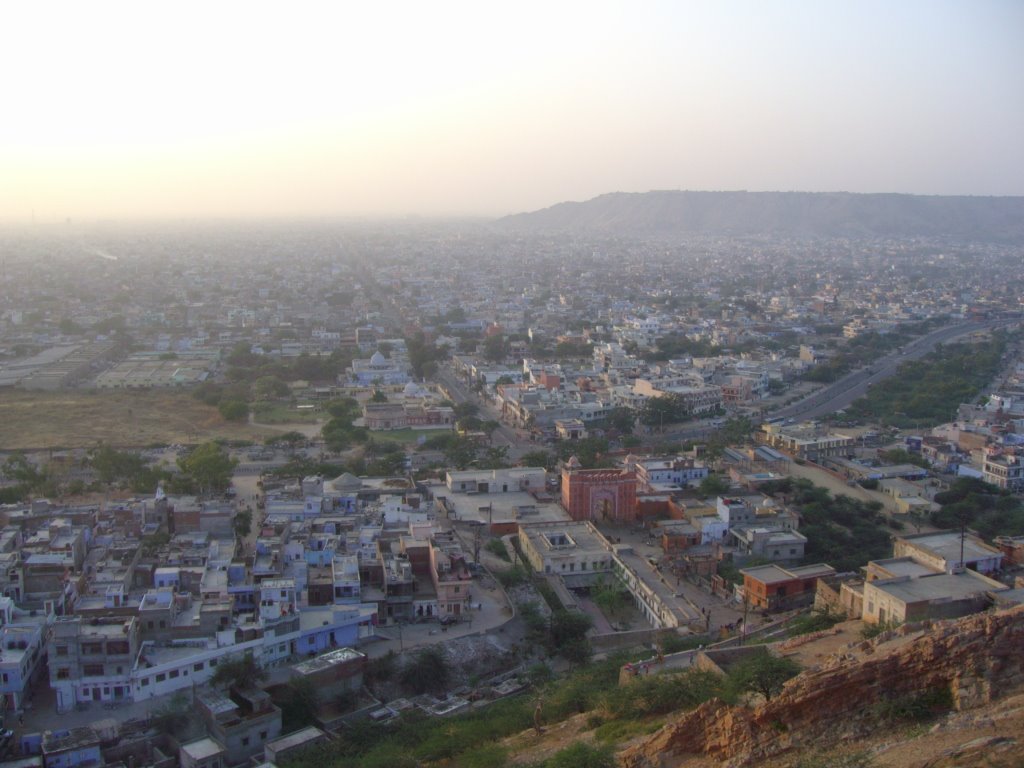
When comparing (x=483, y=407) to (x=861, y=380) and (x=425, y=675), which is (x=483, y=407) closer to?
(x=861, y=380)

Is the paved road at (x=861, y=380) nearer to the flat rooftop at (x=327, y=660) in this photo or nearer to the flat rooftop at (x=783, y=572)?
the flat rooftop at (x=783, y=572)

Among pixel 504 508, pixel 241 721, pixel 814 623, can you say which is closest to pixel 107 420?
pixel 504 508

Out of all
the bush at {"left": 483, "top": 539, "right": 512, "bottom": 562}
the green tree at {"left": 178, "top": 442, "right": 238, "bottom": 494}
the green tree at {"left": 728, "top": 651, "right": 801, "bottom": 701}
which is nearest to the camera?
the green tree at {"left": 728, "top": 651, "right": 801, "bottom": 701}

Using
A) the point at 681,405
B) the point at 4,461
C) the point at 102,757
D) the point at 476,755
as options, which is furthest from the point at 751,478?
the point at 4,461

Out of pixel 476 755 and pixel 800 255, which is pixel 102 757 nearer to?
pixel 476 755

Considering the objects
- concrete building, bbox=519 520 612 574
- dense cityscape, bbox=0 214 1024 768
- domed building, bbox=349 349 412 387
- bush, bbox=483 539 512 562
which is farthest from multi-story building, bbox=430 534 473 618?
domed building, bbox=349 349 412 387

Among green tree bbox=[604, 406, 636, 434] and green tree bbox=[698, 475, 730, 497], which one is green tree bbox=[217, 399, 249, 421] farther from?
green tree bbox=[698, 475, 730, 497]

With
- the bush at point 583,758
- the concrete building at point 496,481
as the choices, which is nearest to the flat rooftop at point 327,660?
the bush at point 583,758
